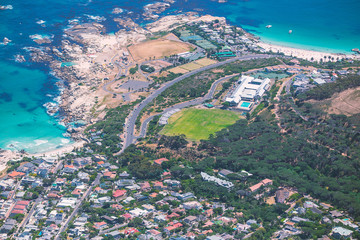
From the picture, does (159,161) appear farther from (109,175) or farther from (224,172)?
(224,172)

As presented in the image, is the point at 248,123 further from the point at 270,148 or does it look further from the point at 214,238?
the point at 214,238

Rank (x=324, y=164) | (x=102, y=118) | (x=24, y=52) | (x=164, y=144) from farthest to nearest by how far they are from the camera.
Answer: (x=24, y=52) < (x=102, y=118) < (x=164, y=144) < (x=324, y=164)

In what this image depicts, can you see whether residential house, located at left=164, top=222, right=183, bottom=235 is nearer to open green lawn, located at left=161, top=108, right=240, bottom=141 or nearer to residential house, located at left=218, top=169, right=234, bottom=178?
residential house, located at left=218, top=169, right=234, bottom=178

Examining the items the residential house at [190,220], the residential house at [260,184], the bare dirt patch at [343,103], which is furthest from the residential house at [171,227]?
the bare dirt patch at [343,103]

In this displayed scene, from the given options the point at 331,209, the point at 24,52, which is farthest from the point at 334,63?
the point at 24,52

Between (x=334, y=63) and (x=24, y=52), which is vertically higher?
(x=334, y=63)
